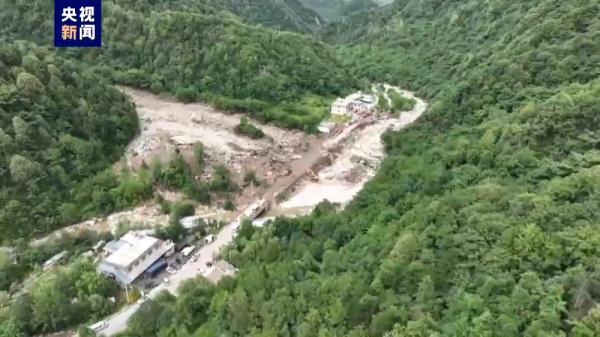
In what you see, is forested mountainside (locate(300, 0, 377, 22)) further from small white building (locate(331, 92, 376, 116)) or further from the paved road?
the paved road

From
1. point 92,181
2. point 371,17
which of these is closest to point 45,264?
point 92,181

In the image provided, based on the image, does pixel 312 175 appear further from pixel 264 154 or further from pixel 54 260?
pixel 54 260

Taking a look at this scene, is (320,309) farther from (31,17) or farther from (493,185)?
(31,17)

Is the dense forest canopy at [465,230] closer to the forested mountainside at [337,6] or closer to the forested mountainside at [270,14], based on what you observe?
the forested mountainside at [270,14]

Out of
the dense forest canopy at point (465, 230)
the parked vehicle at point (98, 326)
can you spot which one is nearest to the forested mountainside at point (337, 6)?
the dense forest canopy at point (465, 230)

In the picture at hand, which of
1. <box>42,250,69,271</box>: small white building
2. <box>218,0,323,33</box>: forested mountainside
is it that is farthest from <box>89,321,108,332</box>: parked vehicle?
<box>218,0,323,33</box>: forested mountainside

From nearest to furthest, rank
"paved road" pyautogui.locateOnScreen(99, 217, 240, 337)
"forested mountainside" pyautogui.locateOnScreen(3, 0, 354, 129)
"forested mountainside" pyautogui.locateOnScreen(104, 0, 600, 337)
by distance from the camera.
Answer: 1. "forested mountainside" pyautogui.locateOnScreen(104, 0, 600, 337)
2. "paved road" pyautogui.locateOnScreen(99, 217, 240, 337)
3. "forested mountainside" pyautogui.locateOnScreen(3, 0, 354, 129)
